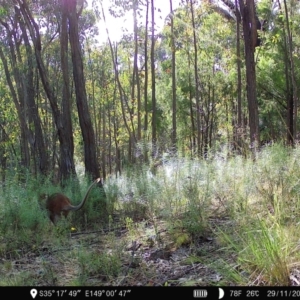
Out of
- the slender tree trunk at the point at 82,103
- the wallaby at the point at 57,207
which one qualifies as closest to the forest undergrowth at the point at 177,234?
the wallaby at the point at 57,207

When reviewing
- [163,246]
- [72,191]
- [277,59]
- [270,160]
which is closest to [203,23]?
[277,59]

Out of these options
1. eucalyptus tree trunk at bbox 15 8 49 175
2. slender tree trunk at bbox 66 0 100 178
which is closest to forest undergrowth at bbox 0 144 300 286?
slender tree trunk at bbox 66 0 100 178

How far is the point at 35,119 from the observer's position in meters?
17.0

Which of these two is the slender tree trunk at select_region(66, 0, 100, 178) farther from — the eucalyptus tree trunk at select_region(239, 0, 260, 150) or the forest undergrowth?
the eucalyptus tree trunk at select_region(239, 0, 260, 150)

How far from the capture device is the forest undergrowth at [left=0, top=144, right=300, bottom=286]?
2.88m

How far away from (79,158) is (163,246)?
3173 centimetres
